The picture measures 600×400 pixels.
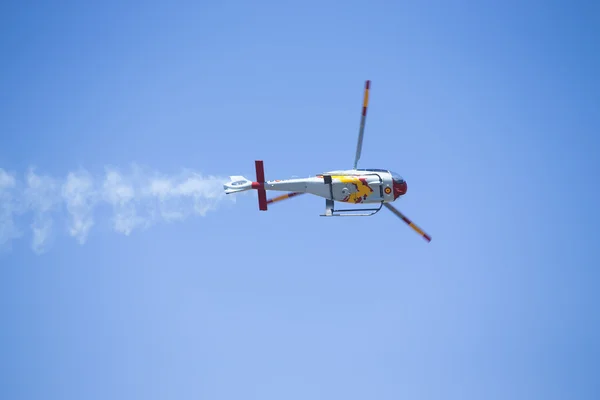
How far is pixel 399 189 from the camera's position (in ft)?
125

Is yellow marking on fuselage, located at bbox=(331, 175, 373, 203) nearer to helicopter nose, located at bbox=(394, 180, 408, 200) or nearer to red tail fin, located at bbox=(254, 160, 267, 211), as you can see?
helicopter nose, located at bbox=(394, 180, 408, 200)

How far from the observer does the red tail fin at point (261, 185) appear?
3588 centimetres

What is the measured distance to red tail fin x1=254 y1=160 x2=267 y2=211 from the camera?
35.9m

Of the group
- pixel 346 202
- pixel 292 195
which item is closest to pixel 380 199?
pixel 346 202

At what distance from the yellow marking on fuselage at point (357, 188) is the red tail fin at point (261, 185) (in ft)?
14.4

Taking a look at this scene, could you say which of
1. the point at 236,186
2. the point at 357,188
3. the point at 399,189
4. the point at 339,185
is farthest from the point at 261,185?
the point at 399,189

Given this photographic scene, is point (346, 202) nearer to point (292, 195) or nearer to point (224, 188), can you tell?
point (292, 195)

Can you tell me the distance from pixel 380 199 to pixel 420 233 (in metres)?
4.66

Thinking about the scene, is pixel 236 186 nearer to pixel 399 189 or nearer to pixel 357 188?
pixel 357 188

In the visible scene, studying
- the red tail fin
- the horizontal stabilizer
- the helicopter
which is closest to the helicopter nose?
the helicopter

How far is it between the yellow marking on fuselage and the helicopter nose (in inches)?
72.2

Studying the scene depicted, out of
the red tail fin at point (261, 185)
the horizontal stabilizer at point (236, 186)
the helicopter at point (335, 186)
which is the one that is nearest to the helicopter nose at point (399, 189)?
the helicopter at point (335, 186)

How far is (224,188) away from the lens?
3612 centimetres

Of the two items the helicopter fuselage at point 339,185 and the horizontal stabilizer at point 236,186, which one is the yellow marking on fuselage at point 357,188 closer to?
the helicopter fuselage at point 339,185
